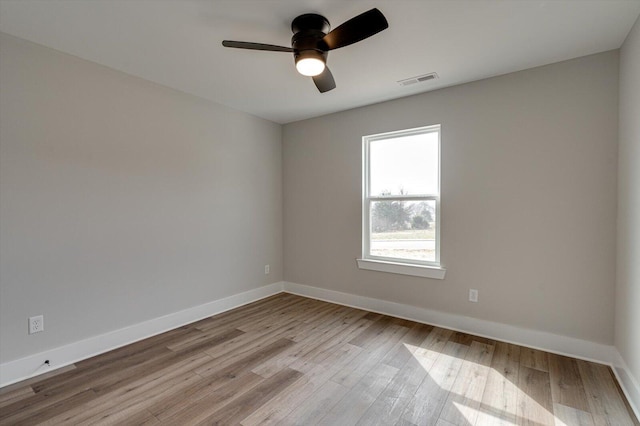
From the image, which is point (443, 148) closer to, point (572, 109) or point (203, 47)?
point (572, 109)

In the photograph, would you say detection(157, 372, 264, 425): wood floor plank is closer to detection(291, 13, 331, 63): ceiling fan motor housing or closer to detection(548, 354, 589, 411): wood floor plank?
detection(548, 354, 589, 411): wood floor plank

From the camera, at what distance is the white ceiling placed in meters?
1.90

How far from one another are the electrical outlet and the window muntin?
316 centimetres

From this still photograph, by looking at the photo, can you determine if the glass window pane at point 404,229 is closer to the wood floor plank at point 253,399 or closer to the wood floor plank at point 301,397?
the wood floor plank at point 301,397

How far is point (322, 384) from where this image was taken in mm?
2176

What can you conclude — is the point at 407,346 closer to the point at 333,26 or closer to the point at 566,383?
the point at 566,383

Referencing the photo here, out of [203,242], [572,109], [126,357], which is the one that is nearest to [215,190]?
[203,242]

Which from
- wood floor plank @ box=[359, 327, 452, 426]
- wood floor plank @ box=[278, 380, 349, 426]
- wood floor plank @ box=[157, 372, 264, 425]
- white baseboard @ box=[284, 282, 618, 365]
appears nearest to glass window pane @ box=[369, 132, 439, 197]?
white baseboard @ box=[284, 282, 618, 365]

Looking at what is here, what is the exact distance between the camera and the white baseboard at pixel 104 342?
87.7 inches

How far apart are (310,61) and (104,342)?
2.97 m

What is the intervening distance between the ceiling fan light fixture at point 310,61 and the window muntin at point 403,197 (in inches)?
67.1

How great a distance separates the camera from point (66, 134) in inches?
97.3

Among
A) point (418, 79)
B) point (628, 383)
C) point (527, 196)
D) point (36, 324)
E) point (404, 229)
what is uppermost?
point (418, 79)

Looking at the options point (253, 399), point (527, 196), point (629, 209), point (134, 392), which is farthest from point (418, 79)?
point (134, 392)
